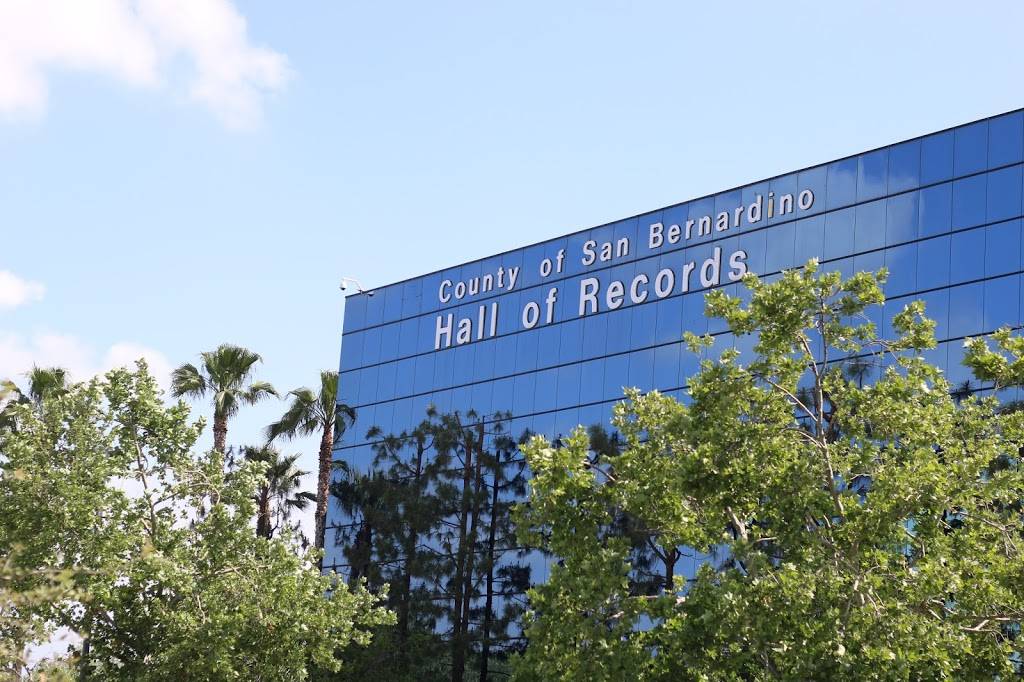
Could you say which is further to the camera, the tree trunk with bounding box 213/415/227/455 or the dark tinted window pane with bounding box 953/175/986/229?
the tree trunk with bounding box 213/415/227/455

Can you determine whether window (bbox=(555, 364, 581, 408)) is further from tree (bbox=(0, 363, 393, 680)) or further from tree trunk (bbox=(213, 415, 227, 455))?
tree (bbox=(0, 363, 393, 680))

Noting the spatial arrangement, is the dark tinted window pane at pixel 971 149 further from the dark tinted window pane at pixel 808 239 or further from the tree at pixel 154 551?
the tree at pixel 154 551

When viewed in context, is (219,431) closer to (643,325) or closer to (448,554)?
(448,554)

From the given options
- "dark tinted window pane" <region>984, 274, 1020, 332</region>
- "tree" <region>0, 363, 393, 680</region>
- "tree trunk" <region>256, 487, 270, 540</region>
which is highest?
"dark tinted window pane" <region>984, 274, 1020, 332</region>

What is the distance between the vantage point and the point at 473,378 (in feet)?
186

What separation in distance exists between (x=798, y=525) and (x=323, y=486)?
3743 cm

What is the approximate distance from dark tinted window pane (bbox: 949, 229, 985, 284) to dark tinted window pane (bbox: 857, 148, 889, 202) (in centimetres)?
350

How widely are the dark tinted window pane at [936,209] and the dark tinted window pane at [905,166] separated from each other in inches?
28.1

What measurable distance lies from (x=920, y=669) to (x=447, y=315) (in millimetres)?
38222

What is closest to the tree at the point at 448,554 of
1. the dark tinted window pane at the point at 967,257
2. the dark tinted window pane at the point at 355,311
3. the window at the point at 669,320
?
the window at the point at 669,320

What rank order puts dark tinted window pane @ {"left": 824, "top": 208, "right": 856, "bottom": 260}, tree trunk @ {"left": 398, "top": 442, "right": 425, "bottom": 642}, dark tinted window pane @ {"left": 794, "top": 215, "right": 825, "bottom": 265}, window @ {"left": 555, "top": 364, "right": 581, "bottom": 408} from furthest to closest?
1. window @ {"left": 555, "top": 364, "right": 581, "bottom": 408}
2. tree trunk @ {"left": 398, "top": 442, "right": 425, "bottom": 642}
3. dark tinted window pane @ {"left": 794, "top": 215, "right": 825, "bottom": 265}
4. dark tinted window pane @ {"left": 824, "top": 208, "right": 856, "bottom": 260}

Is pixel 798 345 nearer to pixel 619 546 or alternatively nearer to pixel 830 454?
pixel 830 454

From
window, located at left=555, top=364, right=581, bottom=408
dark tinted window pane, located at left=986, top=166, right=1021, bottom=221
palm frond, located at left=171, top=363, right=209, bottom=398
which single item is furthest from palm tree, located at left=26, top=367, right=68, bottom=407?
dark tinted window pane, located at left=986, top=166, right=1021, bottom=221

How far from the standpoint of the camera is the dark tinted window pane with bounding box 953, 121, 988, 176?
4447cm
